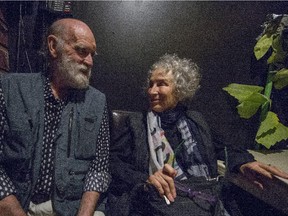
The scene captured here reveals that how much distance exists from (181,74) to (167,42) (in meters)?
0.45

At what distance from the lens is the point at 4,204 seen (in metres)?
1.39

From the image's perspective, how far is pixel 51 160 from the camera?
1.56 m

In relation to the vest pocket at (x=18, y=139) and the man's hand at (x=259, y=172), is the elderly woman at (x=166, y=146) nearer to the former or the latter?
the man's hand at (x=259, y=172)

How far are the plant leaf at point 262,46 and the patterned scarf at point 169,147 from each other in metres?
0.98

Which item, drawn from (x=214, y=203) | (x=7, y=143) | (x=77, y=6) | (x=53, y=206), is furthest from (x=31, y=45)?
(x=214, y=203)

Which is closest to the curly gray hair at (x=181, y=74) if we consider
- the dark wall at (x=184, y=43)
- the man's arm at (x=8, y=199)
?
the dark wall at (x=184, y=43)

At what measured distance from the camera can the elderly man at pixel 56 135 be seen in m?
1.48

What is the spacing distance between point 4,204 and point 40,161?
0.26m

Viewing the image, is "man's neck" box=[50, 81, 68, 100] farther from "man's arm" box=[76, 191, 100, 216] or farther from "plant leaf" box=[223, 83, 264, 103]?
"plant leaf" box=[223, 83, 264, 103]

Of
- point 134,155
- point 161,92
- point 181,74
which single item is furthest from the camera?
point 181,74

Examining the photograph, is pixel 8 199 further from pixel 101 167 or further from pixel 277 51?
pixel 277 51

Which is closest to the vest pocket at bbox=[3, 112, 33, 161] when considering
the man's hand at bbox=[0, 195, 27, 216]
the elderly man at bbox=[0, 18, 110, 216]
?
the elderly man at bbox=[0, 18, 110, 216]

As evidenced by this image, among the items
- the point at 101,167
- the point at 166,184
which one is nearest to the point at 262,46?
the point at 166,184

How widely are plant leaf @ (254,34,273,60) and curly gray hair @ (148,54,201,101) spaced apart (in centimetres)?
63
